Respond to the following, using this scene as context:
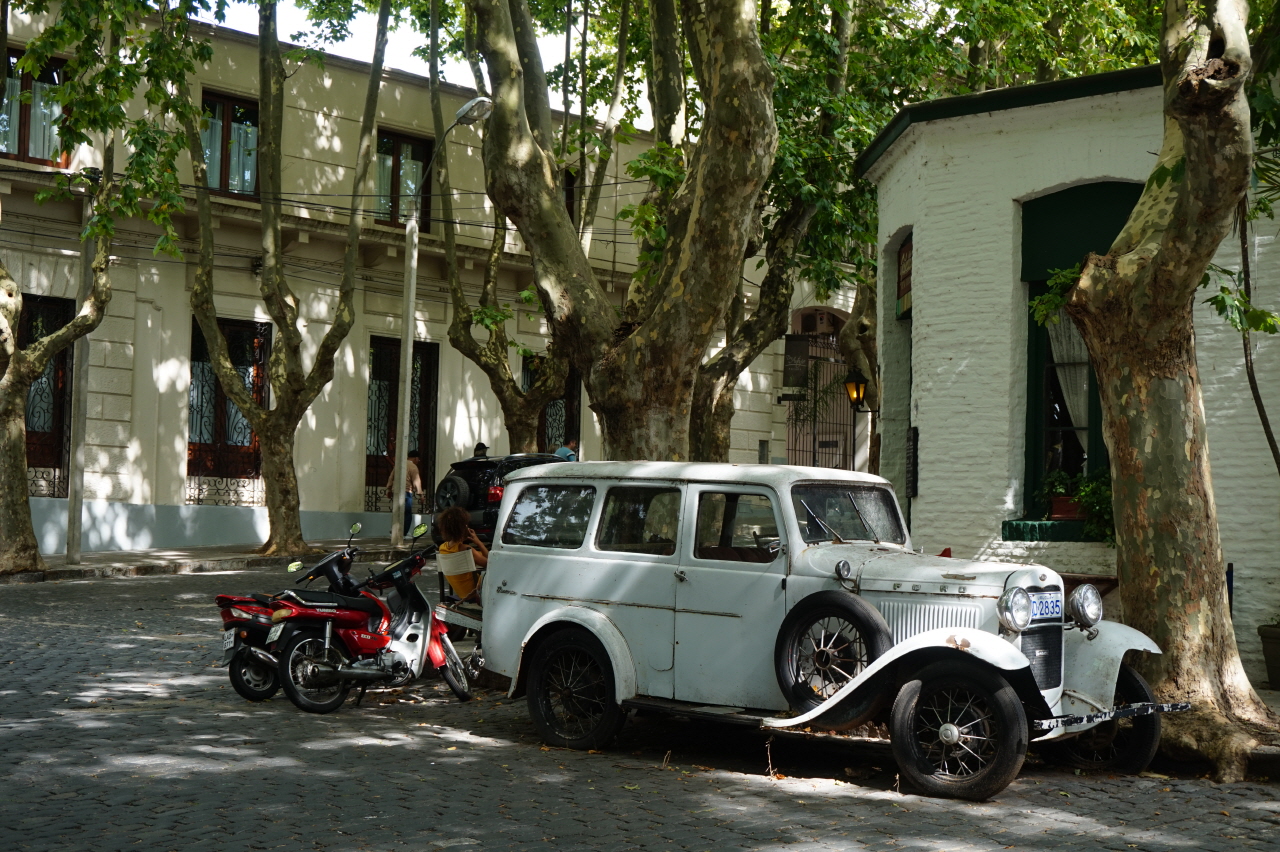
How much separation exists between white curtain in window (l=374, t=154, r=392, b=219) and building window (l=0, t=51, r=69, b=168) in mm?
5983

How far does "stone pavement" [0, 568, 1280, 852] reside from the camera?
19.5 ft

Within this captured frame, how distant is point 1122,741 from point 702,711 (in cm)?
238

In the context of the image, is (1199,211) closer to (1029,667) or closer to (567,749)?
(1029,667)

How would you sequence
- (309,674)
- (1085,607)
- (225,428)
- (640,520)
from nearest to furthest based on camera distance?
(1085,607) < (640,520) < (309,674) < (225,428)

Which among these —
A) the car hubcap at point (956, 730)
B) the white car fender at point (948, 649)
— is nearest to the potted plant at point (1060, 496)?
the white car fender at point (948, 649)

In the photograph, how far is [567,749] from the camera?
26.5 ft

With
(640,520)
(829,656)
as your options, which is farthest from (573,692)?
(829,656)

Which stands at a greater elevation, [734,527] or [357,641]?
[734,527]

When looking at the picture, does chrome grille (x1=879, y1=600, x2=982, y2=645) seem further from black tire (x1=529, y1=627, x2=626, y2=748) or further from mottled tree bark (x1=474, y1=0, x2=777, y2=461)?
mottled tree bark (x1=474, y1=0, x2=777, y2=461)

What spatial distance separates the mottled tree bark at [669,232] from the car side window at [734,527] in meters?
2.67

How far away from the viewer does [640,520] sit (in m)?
8.24

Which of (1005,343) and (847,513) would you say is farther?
(1005,343)

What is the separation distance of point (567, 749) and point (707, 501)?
1.70 metres

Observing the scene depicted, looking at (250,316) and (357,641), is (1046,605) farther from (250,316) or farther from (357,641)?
(250,316)
